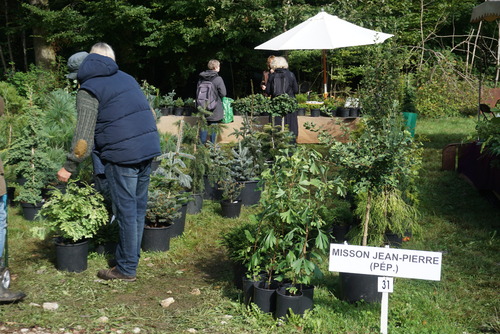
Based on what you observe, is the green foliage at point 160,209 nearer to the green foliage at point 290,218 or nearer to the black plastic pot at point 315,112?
the green foliage at point 290,218

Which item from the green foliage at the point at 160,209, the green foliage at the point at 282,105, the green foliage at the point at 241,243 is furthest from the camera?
the green foliage at the point at 282,105

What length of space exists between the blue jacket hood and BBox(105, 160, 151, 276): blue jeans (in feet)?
2.21

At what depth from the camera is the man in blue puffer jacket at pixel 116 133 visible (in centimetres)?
439

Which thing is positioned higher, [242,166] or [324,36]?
[324,36]

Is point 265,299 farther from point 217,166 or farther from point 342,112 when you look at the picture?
point 342,112

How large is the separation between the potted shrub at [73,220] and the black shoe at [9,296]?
0.67 m

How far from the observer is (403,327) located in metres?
3.79

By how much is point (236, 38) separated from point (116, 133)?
37.0ft

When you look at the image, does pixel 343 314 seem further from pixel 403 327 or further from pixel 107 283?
pixel 107 283

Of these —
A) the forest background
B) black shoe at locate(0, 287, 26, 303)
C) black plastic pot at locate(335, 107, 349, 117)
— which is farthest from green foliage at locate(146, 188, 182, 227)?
the forest background

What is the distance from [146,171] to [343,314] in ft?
6.10

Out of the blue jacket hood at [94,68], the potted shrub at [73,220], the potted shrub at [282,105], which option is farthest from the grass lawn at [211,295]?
the potted shrub at [282,105]

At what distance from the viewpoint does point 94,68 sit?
4.42m

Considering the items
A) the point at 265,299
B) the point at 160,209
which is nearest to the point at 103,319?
the point at 265,299
